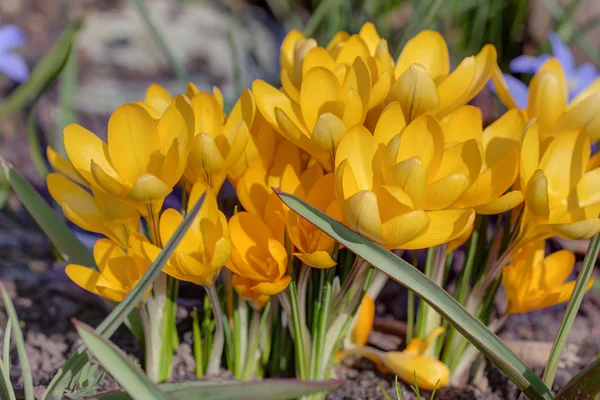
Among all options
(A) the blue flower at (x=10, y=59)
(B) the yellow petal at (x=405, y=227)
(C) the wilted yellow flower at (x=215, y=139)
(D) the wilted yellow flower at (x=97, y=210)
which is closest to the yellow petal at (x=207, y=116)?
(C) the wilted yellow flower at (x=215, y=139)

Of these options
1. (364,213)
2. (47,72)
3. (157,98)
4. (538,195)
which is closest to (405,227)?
(364,213)

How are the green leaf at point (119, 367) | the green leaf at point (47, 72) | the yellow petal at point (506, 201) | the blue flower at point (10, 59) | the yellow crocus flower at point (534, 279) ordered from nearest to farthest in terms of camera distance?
the green leaf at point (119, 367)
the yellow petal at point (506, 201)
the yellow crocus flower at point (534, 279)
the green leaf at point (47, 72)
the blue flower at point (10, 59)

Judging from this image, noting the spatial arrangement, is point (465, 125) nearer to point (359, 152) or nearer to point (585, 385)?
point (359, 152)

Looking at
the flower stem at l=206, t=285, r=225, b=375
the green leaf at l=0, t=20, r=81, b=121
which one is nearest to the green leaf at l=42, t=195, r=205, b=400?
the flower stem at l=206, t=285, r=225, b=375

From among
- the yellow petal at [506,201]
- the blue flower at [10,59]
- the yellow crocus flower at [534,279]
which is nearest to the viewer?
the yellow petal at [506,201]

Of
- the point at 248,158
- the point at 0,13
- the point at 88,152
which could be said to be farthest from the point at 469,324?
the point at 0,13

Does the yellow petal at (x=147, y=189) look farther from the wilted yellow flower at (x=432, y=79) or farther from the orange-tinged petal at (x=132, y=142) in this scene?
the wilted yellow flower at (x=432, y=79)

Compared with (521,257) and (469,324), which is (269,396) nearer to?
(469,324)

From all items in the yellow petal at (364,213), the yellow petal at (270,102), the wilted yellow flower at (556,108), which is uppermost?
the wilted yellow flower at (556,108)
